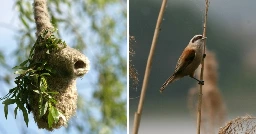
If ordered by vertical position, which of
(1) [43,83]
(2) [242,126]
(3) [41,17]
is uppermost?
(3) [41,17]

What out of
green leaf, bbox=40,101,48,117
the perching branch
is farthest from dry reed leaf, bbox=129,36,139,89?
the perching branch

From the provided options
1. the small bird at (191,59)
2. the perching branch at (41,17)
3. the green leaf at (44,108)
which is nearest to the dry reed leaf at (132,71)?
the small bird at (191,59)

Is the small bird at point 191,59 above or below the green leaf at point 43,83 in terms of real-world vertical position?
above

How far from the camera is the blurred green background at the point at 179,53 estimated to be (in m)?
2.35

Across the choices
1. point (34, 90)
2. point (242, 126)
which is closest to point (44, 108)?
point (34, 90)

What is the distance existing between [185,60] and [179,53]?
2.41ft

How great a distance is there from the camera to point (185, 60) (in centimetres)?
196

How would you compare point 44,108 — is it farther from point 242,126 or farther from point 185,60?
point 242,126

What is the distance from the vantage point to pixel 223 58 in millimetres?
2816

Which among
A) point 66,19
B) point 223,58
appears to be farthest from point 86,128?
point 223,58

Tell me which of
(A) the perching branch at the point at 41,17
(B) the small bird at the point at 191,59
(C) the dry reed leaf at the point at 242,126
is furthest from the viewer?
(A) the perching branch at the point at 41,17

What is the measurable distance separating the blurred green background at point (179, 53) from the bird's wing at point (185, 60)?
0.31 metres

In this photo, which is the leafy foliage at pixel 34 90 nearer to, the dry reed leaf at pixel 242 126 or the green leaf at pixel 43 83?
the green leaf at pixel 43 83

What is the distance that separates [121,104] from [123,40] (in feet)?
2.20
